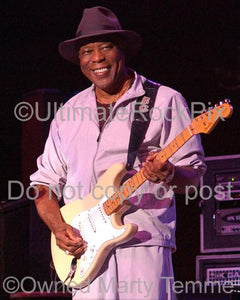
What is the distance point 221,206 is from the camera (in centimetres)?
510

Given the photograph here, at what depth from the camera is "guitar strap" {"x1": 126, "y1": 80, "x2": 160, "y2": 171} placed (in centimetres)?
363

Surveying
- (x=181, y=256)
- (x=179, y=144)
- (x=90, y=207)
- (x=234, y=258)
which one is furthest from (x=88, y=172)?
(x=181, y=256)

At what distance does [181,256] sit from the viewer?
19.8 ft

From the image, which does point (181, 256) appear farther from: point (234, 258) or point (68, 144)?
point (68, 144)

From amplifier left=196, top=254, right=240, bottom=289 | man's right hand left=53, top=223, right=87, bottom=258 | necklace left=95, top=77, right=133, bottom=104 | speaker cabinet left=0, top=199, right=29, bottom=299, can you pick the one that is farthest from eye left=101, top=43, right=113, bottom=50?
speaker cabinet left=0, top=199, right=29, bottom=299

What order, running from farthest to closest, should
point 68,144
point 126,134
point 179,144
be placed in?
point 68,144, point 126,134, point 179,144

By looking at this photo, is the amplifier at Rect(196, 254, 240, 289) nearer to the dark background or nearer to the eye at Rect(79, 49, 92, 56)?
the dark background

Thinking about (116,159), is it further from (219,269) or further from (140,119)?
(219,269)

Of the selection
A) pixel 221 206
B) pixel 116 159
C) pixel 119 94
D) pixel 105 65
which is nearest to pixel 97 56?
pixel 105 65

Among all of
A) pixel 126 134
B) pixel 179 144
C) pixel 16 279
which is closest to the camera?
pixel 179 144

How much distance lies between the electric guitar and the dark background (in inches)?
83.1

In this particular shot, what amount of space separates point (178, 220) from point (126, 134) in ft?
7.87

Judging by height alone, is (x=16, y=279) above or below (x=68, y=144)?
below

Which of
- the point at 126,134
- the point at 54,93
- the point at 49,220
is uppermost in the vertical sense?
the point at 54,93
